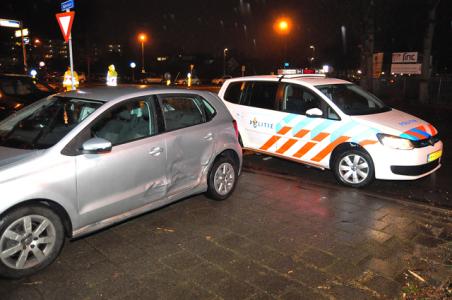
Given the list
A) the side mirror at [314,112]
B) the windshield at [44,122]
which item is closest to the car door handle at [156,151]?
the windshield at [44,122]

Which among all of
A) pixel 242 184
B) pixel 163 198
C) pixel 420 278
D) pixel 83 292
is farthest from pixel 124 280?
pixel 242 184

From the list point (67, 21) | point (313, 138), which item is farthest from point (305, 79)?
point (67, 21)

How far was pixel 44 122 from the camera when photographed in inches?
171

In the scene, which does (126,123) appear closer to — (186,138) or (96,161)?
(96,161)

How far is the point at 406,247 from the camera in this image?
438cm

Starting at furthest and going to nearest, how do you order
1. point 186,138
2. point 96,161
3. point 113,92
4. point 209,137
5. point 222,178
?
point 222,178 → point 209,137 → point 186,138 → point 113,92 → point 96,161

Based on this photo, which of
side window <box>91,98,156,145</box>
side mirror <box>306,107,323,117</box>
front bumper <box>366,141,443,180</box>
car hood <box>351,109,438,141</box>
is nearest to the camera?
side window <box>91,98,156,145</box>

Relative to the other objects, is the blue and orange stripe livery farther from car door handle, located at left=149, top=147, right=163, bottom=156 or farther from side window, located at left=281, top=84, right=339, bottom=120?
car door handle, located at left=149, top=147, right=163, bottom=156

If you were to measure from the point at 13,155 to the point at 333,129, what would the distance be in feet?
15.6

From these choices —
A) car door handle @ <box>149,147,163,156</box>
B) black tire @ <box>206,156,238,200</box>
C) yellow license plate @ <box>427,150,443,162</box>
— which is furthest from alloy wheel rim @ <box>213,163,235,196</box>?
yellow license plate @ <box>427,150,443,162</box>

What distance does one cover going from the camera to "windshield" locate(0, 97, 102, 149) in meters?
4.01

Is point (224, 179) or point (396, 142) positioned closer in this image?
point (224, 179)

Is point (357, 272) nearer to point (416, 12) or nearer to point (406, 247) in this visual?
point (406, 247)

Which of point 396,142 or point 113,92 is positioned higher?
point 113,92
